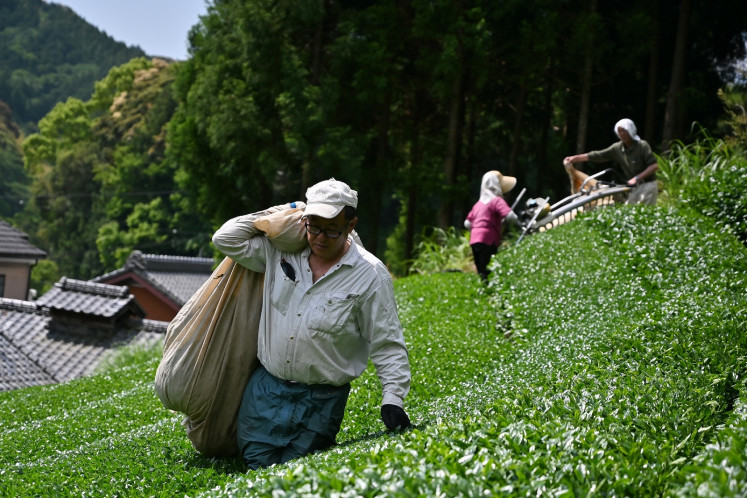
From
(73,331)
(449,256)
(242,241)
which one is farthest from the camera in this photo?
(73,331)

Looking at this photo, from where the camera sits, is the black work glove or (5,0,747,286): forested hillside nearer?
the black work glove

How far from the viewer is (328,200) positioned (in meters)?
4.64

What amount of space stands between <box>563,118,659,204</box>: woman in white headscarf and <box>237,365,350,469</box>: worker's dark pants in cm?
949

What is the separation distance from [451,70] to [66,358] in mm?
12086

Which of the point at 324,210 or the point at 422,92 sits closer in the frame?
the point at 324,210

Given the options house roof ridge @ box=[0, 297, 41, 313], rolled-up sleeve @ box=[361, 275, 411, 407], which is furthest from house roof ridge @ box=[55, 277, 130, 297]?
rolled-up sleeve @ box=[361, 275, 411, 407]

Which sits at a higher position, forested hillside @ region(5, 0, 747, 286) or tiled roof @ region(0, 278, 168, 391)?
forested hillside @ region(5, 0, 747, 286)

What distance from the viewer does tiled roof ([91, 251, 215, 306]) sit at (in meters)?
Result: 36.1

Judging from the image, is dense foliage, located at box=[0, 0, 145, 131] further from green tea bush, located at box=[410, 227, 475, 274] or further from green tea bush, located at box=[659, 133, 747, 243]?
green tea bush, located at box=[659, 133, 747, 243]

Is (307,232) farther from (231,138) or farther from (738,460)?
(231,138)

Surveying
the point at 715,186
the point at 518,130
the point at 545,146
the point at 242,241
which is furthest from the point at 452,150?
the point at 242,241

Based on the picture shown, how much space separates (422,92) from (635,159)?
45.5 feet

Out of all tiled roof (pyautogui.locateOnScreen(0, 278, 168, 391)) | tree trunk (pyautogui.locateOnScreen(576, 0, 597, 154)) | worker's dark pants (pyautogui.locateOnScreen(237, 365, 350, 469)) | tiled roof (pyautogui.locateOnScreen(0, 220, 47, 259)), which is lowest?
tiled roof (pyautogui.locateOnScreen(0, 278, 168, 391))

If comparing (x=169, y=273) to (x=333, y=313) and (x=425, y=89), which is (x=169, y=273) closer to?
(x=425, y=89)
